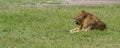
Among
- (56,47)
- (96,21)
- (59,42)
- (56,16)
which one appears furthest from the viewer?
(56,16)

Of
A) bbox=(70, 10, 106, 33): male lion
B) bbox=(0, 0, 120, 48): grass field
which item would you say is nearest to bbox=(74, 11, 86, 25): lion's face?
bbox=(70, 10, 106, 33): male lion

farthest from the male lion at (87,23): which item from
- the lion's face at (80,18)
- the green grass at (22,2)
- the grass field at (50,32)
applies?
the green grass at (22,2)

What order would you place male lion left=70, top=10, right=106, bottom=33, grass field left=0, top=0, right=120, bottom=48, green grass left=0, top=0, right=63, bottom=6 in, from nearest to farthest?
grass field left=0, top=0, right=120, bottom=48
male lion left=70, top=10, right=106, bottom=33
green grass left=0, top=0, right=63, bottom=6

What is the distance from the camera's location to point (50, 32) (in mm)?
11508

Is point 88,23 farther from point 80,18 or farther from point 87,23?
point 80,18

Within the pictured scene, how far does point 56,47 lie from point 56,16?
5.41 meters

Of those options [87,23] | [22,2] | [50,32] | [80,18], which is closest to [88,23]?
[87,23]

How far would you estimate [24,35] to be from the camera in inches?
436

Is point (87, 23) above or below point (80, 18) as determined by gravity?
below

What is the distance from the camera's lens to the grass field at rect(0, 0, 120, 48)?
393 inches

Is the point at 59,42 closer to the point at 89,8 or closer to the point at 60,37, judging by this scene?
the point at 60,37

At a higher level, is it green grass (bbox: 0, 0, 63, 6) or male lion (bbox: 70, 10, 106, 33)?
male lion (bbox: 70, 10, 106, 33)

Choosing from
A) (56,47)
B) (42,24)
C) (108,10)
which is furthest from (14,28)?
(108,10)

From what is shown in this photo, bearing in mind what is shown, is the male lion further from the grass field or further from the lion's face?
the grass field
